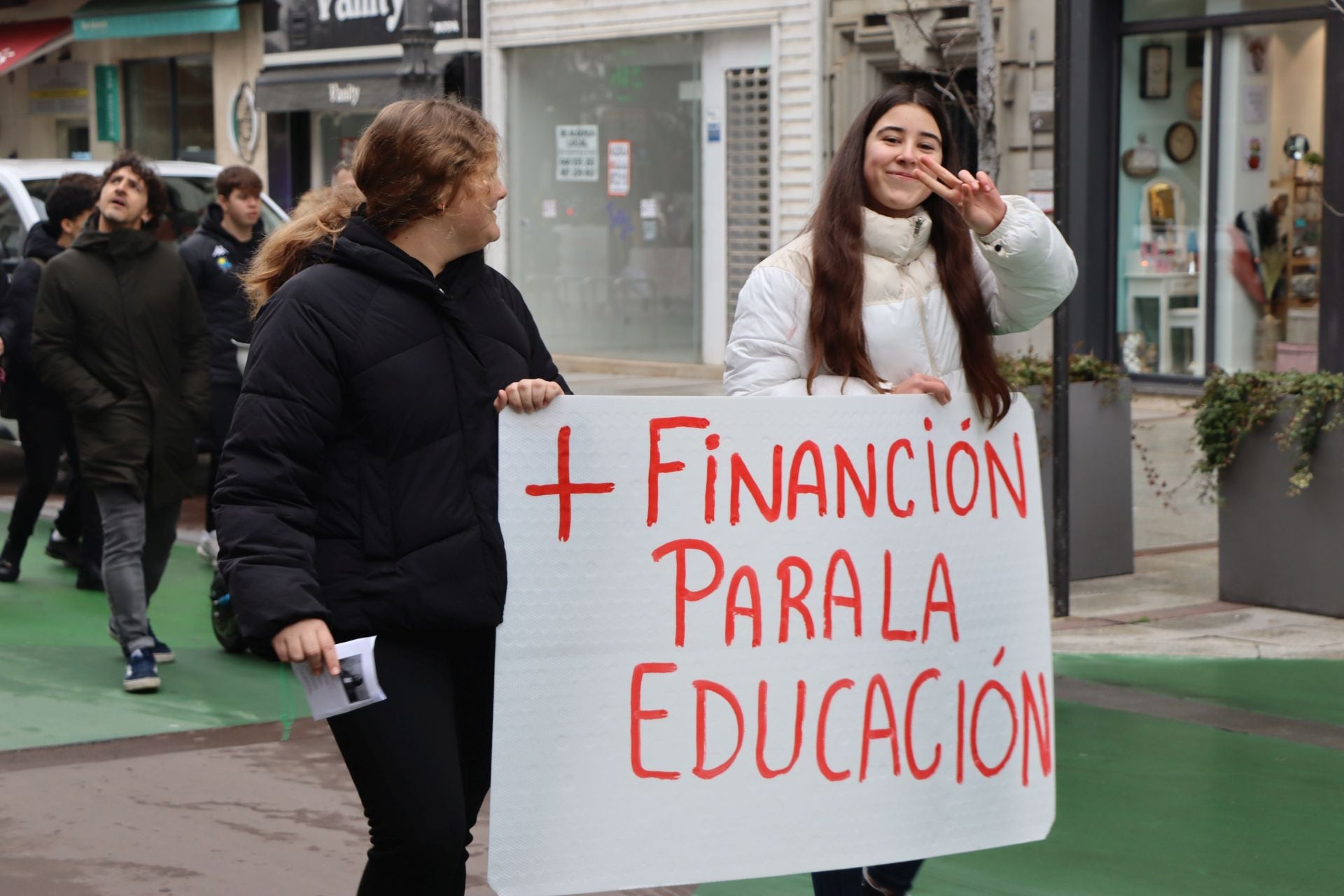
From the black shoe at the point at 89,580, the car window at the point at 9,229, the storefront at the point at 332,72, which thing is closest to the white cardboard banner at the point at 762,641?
the black shoe at the point at 89,580

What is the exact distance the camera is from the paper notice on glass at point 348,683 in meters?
3.04

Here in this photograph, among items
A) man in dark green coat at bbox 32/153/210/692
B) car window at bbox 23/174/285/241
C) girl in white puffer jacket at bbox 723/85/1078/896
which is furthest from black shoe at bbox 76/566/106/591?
girl in white puffer jacket at bbox 723/85/1078/896

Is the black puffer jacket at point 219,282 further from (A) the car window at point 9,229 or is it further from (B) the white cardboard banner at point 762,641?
(B) the white cardboard banner at point 762,641

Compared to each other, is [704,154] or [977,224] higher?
[704,154]

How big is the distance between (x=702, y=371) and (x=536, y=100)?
4136mm

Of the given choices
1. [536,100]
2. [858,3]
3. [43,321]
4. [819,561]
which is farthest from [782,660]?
[536,100]

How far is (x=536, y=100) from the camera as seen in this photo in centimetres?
2069

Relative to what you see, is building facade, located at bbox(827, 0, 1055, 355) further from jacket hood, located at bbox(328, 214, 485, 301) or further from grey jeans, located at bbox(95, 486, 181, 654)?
jacket hood, located at bbox(328, 214, 485, 301)

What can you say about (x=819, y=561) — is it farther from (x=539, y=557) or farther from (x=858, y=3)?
(x=858, y=3)

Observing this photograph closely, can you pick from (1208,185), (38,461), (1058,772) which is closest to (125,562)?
(38,461)

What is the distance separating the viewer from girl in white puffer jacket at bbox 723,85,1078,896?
3631 millimetres

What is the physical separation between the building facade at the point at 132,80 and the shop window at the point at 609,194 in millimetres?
5085

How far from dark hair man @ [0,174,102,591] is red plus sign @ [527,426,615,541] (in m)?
5.60

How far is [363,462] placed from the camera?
10.3 ft
